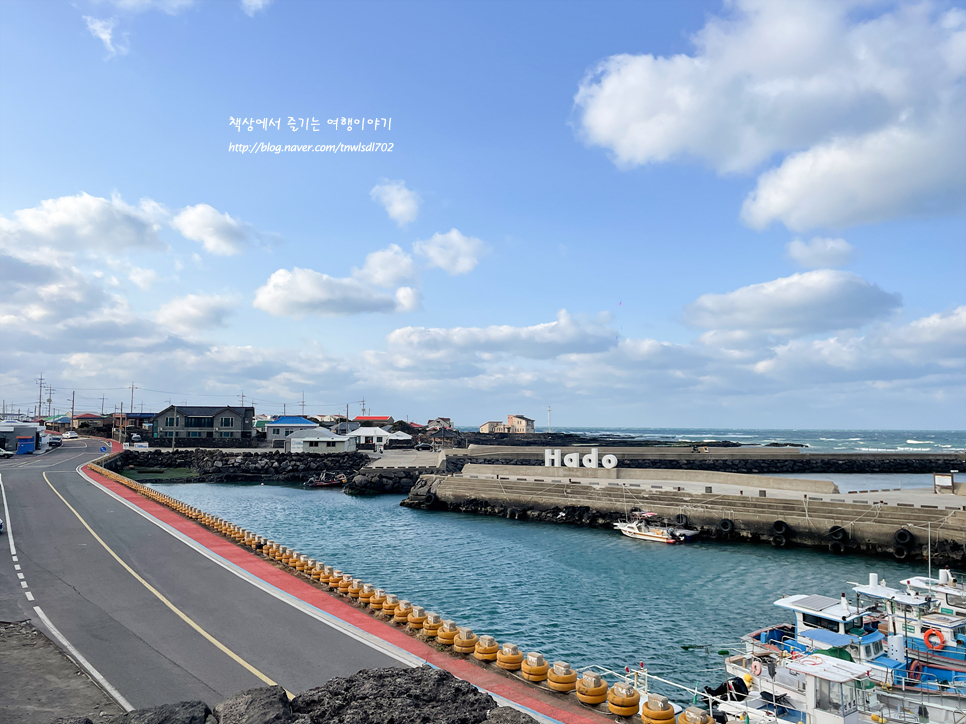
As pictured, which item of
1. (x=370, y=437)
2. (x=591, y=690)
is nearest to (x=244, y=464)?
(x=370, y=437)

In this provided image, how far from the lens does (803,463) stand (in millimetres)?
94000

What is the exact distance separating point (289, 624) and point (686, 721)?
11.4 metres

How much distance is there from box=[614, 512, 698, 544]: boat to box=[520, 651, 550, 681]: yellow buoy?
101 feet

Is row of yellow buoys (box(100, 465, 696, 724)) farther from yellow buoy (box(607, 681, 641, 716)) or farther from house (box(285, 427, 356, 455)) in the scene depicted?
house (box(285, 427, 356, 455))

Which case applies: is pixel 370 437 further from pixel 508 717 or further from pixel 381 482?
pixel 508 717

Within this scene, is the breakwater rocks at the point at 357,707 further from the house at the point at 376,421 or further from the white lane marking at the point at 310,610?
the house at the point at 376,421

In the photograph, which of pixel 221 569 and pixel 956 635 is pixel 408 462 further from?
pixel 956 635

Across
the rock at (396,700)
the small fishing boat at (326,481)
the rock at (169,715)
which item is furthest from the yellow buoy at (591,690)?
the small fishing boat at (326,481)

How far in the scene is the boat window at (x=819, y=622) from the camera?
1627cm

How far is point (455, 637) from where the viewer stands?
546 inches

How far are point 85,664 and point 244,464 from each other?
234ft

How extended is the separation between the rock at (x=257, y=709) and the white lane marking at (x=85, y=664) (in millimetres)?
6995

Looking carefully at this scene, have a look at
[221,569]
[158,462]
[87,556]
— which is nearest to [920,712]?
[221,569]

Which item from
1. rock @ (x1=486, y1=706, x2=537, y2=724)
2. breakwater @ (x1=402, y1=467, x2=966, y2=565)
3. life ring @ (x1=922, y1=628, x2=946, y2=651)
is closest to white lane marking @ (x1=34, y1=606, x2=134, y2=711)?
rock @ (x1=486, y1=706, x2=537, y2=724)
